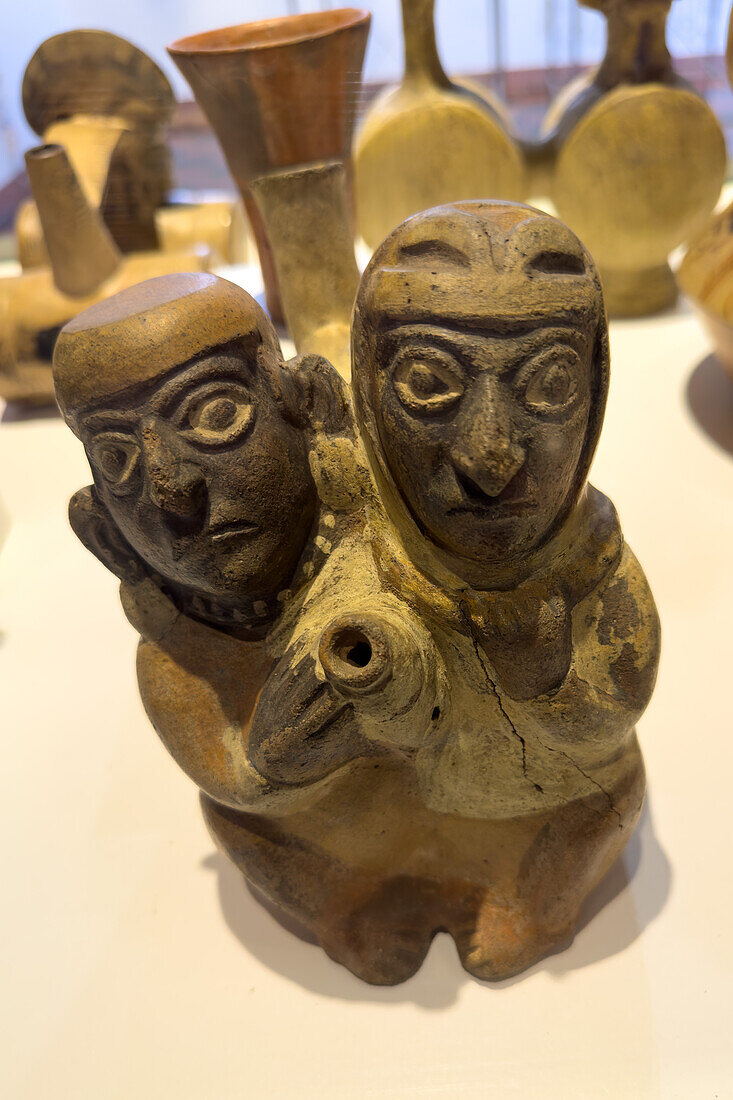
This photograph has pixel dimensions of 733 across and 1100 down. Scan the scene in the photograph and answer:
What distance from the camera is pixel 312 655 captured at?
0.80 metres

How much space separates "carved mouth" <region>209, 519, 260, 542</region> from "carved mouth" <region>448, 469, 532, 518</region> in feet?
0.60

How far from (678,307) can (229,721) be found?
170 centimetres

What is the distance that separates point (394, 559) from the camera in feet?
2.70

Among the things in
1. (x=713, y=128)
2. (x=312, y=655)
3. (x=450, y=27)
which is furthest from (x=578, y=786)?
(x=450, y=27)

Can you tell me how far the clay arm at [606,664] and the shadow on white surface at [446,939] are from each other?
314 millimetres

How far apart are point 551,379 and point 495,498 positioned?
0.31ft

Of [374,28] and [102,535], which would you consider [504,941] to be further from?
[374,28]

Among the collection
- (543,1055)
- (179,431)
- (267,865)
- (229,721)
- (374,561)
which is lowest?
(543,1055)

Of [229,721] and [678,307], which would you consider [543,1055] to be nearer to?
[229,721]

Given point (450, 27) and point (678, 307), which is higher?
point (450, 27)

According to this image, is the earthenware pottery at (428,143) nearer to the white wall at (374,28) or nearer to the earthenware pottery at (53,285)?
the white wall at (374,28)

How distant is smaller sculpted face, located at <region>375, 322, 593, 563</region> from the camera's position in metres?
0.69

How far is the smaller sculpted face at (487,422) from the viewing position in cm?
69

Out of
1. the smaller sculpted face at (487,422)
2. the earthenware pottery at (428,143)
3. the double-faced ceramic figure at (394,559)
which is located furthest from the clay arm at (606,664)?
the earthenware pottery at (428,143)
